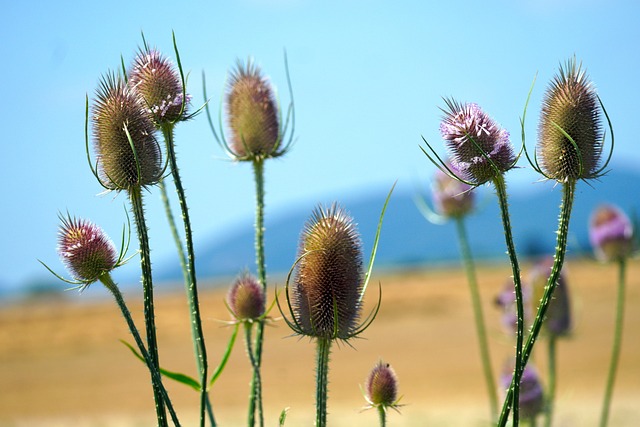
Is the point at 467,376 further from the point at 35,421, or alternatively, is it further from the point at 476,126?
the point at 476,126

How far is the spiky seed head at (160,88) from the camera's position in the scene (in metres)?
2.86

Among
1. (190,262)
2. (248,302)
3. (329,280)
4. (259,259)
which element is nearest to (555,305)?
(248,302)

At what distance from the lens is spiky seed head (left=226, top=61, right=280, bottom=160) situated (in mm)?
3857

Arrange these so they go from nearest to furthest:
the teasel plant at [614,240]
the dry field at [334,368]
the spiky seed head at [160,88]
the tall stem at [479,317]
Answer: the spiky seed head at [160,88], the tall stem at [479,317], the teasel plant at [614,240], the dry field at [334,368]

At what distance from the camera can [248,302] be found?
12.1 ft

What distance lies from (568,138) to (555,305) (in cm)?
312

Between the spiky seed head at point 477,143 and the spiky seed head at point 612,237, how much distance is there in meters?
3.63

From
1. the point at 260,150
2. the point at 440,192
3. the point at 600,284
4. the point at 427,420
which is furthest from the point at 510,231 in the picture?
the point at 600,284

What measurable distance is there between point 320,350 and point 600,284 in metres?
39.2

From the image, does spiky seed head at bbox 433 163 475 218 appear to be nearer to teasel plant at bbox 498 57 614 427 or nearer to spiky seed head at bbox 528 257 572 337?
spiky seed head at bbox 528 257 572 337

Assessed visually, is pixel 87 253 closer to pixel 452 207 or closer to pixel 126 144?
pixel 126 144

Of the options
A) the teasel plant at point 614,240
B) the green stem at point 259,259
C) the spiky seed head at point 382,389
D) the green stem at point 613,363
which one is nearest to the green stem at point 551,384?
the green stem at point 613,363

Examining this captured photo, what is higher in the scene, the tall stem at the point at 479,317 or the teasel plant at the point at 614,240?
the teasel plant at the point at 614,240

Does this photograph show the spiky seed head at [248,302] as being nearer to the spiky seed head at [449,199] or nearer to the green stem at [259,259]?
the green stem at [259,259]
